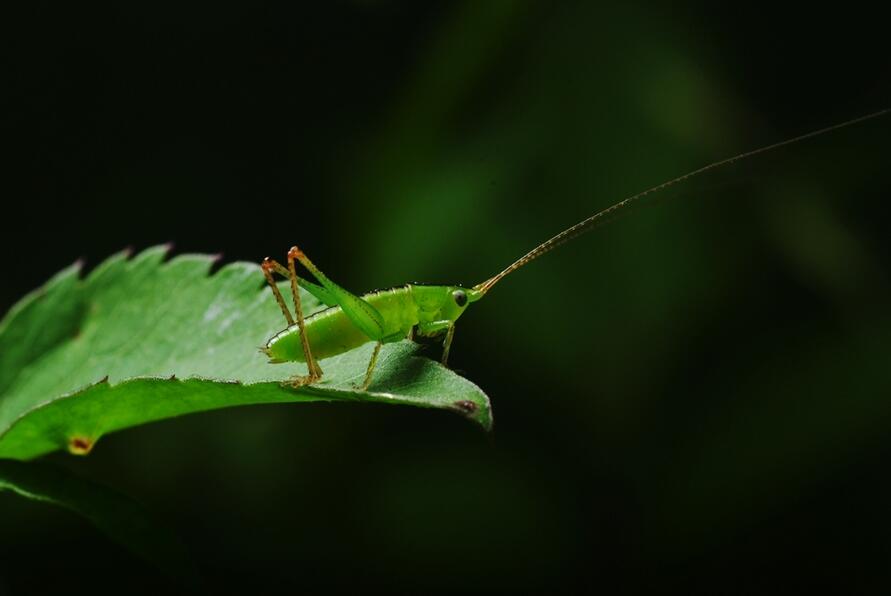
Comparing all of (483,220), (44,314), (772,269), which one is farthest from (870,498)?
(44,314)

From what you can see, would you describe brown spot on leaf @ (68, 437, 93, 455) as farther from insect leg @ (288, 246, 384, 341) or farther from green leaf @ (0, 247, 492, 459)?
insect leg @ (288, 246, 384, 341)

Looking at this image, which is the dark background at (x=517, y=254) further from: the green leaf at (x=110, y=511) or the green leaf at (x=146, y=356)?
the green leaf at (x=110, y=511)

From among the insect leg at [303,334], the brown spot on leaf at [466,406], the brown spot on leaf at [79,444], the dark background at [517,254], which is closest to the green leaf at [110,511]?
the brown spot on leaf at [79,444]

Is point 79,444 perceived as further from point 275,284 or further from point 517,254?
point 517,254

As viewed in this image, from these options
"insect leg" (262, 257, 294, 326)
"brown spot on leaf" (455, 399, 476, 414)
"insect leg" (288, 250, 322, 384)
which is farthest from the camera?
"insect leg" (262, 257, 294, 326)

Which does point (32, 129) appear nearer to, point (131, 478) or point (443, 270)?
point (131, 478)

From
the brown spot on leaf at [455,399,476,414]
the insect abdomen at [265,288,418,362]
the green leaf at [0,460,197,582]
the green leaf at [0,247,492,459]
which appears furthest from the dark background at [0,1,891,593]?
the brown spot on leaf at [455,399,476,414]
